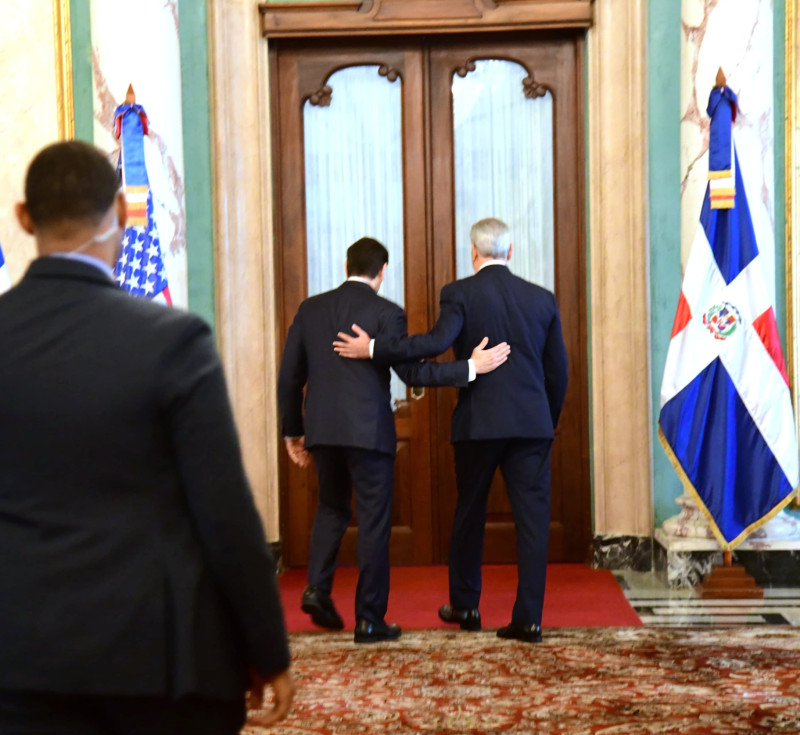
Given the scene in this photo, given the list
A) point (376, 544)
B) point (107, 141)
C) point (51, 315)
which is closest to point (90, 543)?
point (51, 315)

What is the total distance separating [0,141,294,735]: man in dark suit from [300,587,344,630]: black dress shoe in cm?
340

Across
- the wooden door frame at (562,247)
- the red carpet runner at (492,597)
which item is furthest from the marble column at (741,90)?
the red carpet runner at (492,597)

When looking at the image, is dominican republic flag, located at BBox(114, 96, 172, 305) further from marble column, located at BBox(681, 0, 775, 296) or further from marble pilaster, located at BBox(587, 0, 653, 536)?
marble column, located at BBox(681, 0, 775, 296)

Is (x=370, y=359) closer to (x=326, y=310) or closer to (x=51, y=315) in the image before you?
(x=326, y=310)

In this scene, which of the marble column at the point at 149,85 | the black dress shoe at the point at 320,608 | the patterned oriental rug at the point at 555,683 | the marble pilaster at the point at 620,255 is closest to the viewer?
the patterned oriental rug at the point at 555,683

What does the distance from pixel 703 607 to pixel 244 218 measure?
129 inches

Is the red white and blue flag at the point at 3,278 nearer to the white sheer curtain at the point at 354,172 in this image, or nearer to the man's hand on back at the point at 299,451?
the man's hand on back at the point at 299,451

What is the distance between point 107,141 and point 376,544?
2.49 m

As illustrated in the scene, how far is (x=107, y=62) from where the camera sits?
5.74 metres

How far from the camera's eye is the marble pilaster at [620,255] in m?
6.40

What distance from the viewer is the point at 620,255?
21.1ft

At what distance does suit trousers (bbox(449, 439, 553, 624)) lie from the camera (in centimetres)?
478

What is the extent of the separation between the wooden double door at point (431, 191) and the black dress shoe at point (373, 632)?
1880 millimetres

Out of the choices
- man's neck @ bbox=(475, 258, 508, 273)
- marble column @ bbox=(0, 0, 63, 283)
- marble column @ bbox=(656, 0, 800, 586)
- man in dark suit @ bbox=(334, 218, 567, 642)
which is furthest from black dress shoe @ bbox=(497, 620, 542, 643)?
marble column @ bbox=(0, 0, 63, 283)
